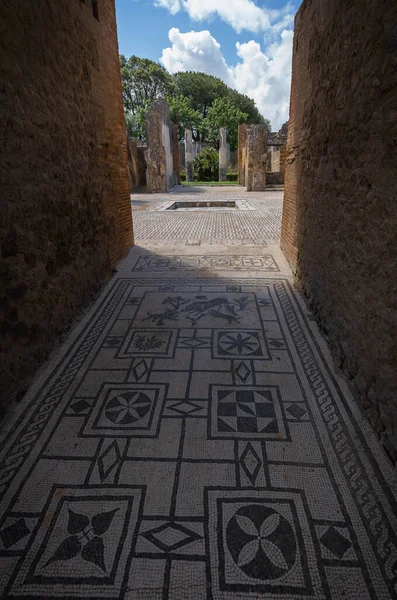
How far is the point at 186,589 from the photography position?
3.96ft

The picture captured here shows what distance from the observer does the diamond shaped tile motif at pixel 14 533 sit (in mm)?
1358

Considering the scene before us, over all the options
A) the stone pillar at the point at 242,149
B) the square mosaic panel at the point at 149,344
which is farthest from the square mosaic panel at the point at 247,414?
the stone pillar at the point at 242,149

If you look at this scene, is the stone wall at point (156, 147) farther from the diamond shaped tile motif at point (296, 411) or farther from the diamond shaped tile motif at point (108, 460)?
the diamond shaped tile motif at point (108, 460)

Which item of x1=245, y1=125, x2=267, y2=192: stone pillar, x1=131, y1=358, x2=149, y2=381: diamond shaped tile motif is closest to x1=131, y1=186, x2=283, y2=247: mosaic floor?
x1=131, y1=358, x2=149, y2=381: diamond shaped tile motif

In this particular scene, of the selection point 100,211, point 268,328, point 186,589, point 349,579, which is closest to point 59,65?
point 100,211

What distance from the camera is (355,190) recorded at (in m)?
2.08

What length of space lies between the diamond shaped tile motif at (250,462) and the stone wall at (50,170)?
4.54 feet

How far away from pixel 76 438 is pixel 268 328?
172 centimetres

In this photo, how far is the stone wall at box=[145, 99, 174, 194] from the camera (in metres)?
13.6

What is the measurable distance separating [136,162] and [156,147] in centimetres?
239

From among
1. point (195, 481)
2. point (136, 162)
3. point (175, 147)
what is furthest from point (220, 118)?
point (195, 481)

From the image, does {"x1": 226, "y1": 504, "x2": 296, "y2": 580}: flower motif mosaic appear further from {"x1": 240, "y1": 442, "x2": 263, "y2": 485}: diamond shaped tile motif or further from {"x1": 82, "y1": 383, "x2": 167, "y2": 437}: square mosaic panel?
{"x1": 82, "y1": 383, "x2": 167, "y2": 437}: square mosaic panel

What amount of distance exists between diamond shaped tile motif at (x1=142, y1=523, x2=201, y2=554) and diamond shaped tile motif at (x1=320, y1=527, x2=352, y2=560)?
0.49m

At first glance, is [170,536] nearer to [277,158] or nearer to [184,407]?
[184,407]
